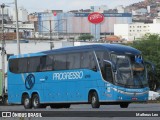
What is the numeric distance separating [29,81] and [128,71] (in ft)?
25.5

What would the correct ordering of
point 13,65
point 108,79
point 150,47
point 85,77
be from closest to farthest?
1. point 108,79
2. point 85,77
3. point 13,65
4. point 150,47

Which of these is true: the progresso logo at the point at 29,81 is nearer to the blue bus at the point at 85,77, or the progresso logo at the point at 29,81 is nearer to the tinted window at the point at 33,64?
the blue bus at the point at 85,77

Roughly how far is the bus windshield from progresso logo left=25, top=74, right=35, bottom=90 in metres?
7.05

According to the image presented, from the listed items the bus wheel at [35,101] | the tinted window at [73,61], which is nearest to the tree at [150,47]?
the bus wheel at [35,101]

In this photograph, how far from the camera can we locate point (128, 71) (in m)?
31.8

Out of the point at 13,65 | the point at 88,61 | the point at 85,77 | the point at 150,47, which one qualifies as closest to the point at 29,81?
the point at 13,65

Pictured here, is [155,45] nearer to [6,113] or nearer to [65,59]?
[65,59]

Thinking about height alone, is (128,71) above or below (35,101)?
above

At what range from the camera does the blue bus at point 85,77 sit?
31609mm

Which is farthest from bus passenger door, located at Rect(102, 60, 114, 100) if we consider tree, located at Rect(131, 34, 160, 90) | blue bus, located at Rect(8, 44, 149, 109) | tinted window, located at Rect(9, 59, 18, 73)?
tree, located at Rect(131, 34, 160, 90)

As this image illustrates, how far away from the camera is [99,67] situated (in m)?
31.6

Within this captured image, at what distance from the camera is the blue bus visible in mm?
31609

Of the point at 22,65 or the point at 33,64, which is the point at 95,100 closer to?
the point at 33,64

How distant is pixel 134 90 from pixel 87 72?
106 inches
